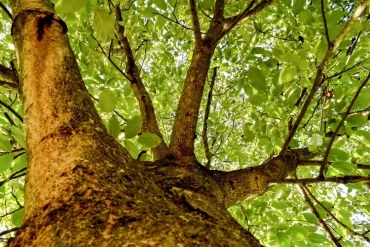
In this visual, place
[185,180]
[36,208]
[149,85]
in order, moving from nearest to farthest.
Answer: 1. [36,208]
2. [185,180]
3. [149,85]

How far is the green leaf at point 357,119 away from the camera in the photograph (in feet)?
5.49

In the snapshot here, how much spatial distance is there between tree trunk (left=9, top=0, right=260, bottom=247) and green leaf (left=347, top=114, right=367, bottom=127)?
91cm

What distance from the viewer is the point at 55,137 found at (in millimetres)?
855

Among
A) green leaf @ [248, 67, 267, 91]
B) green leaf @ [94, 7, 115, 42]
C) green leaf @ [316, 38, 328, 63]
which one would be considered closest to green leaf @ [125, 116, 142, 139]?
green leaf @ [94, 7, 115, 42]

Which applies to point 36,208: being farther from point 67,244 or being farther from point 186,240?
point 186,240

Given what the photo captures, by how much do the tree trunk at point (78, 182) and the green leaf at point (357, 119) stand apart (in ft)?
2.99

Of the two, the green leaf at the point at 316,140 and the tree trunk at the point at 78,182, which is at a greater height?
the green leaf at the point at 316,140

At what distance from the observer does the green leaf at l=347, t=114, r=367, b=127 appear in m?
1.67

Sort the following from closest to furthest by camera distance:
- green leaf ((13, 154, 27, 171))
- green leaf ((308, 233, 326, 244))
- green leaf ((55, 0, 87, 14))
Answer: green leaf ((55, 0, 87, 14)), green leaf ((13, 154, 27, 171)), green leaf ((308, 233, 326, 244))

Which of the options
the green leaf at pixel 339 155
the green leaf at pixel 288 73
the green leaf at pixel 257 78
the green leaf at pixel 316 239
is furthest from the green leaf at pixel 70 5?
the green leaf at pixel 316 239

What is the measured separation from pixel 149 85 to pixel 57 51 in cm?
336

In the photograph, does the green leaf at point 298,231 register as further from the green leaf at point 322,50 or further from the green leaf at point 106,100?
the green leaf at point 106,100

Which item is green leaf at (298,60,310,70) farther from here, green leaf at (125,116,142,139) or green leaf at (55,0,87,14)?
green leaf at (55,0,87,14)

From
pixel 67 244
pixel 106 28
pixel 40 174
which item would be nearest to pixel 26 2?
pixel 106 28
